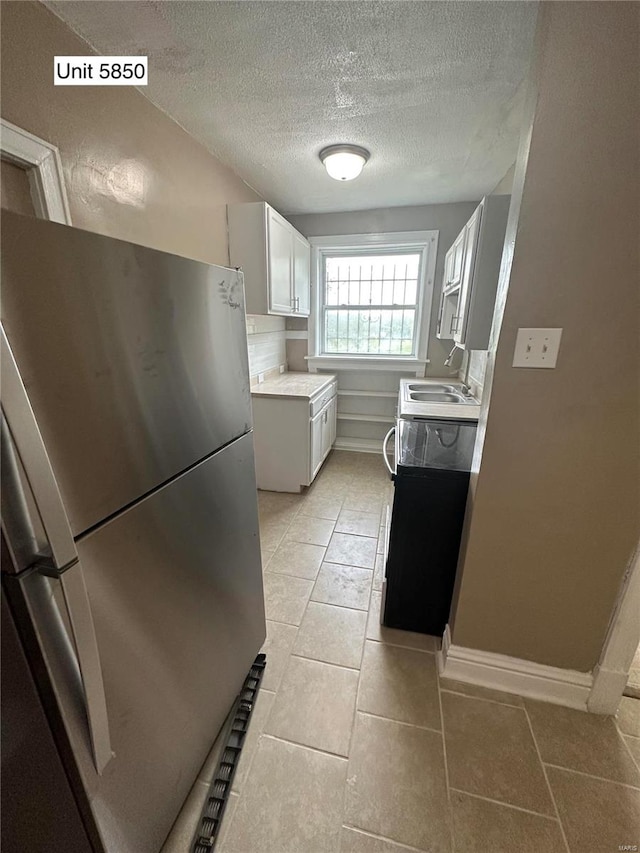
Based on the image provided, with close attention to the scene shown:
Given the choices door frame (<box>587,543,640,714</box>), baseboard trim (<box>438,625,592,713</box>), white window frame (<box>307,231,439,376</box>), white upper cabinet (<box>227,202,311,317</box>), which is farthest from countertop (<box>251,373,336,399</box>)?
door frame (<box>587,543,640,714</box>)

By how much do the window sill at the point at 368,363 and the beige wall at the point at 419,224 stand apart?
15 centimetres

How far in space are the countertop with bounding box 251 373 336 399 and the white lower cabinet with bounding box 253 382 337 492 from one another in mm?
41

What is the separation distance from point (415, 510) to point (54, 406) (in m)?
1.32

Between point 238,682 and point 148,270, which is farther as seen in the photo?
point 238,682

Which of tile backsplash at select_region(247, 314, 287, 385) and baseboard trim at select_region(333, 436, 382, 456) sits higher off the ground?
tile backsplash at select_region(247, 314, 287, 385)

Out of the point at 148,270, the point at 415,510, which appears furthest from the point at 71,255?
the point at 415,510

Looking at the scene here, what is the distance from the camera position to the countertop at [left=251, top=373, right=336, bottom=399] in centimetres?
275

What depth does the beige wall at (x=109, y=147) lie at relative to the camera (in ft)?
3.65

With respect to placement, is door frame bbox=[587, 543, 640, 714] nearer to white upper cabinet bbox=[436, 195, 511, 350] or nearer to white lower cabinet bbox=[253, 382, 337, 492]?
white upper cabinet bbox=[436, 195, 511, 350]

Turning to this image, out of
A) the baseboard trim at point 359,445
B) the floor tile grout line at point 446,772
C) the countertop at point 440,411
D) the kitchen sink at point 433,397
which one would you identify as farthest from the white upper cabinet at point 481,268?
the baseboard trim at point 359,445

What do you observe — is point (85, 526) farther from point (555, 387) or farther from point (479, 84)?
point (479, 84)

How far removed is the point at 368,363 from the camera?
3.68 m

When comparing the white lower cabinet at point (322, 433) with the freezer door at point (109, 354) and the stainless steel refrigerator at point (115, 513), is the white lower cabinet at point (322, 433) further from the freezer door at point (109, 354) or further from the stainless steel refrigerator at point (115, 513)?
the freezer door at point (109, 354)

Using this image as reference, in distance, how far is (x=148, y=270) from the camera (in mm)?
742
